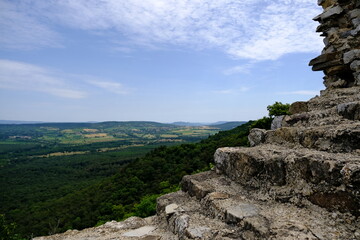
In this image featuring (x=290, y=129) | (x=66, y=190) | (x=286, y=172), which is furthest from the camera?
(x=66, y=190)

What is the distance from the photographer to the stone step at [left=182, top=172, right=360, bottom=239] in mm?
3178

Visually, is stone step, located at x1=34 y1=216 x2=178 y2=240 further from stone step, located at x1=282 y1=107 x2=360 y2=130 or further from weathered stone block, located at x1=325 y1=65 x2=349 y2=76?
weathered stone block, located at x1=325 y1=65 x2=349 y2=76

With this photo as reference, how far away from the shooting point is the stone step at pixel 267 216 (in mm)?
3178

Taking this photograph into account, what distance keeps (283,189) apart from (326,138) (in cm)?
120

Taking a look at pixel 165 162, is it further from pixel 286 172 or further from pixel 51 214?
pixel 286 172

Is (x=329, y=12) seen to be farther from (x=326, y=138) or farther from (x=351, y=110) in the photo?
(x=326, y=138)

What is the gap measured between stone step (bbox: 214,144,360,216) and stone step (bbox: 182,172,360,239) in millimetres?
140

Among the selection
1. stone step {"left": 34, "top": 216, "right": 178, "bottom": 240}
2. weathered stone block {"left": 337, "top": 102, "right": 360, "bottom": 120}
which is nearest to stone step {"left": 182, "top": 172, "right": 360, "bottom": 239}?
stone step {"left": 34, "top": 216, "right": 178, "bottom": 240}

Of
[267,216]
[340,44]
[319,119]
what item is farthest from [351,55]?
[267,216]

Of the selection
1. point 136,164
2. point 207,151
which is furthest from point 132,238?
point 136,164

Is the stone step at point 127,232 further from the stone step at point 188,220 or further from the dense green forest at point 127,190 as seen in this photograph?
the dense green forest at point 127,190

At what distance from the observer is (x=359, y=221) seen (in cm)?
311

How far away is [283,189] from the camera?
4.26 m

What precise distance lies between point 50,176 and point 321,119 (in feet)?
352
